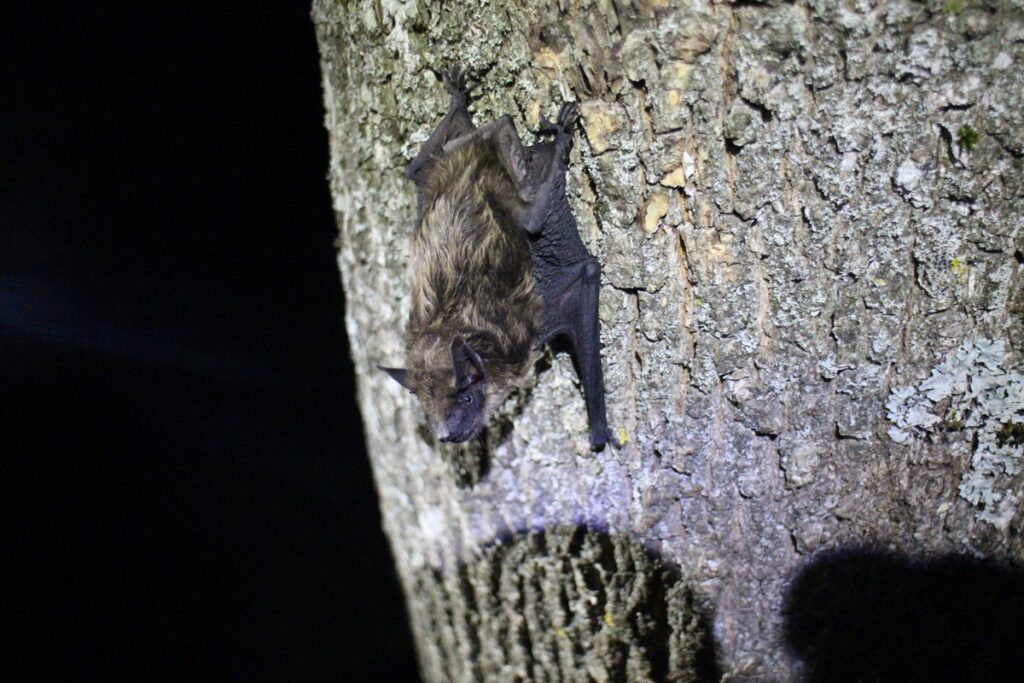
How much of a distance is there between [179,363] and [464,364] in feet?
7.87

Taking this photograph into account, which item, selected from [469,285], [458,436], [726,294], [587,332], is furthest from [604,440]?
[469,285]

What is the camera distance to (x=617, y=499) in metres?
2.24

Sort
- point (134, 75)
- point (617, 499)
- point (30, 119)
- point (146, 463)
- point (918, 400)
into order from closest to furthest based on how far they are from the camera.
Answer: point (918, 400) < point (617, 499) < point (30, 119) < point (134, 75) < point (146, 463)

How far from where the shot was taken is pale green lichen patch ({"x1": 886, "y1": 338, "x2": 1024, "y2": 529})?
1.82 metres

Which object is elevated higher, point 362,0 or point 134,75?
point 134,75

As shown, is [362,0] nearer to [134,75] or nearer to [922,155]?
[922,155]

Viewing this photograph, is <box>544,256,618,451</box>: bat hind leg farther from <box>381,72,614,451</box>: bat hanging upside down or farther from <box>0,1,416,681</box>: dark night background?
<box>0,1,416,681</box>: dark night background

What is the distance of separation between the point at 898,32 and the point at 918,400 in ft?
3.11

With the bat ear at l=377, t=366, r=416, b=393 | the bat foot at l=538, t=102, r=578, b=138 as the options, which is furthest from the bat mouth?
the bat foot at l=538, t=102, r=578, b=138

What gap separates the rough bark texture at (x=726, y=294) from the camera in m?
1.59

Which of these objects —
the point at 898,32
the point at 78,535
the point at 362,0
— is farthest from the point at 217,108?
the point at 898,32

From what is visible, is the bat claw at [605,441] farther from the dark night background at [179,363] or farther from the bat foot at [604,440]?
the dark night background at [179,363]

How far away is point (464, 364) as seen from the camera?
2355 mm

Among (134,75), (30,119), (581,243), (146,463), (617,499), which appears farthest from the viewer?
(146,463)
